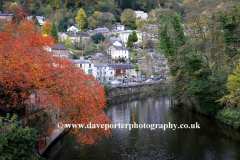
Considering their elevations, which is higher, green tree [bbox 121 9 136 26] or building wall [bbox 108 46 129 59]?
green tree [bbox 121 9 136 26]

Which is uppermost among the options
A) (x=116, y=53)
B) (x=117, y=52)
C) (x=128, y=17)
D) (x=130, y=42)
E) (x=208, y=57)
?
A: (x=128, y=17)

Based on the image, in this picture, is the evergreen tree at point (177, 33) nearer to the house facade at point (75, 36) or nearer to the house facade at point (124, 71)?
the house facade at point (124, 71)

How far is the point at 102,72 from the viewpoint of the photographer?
44.6 metres

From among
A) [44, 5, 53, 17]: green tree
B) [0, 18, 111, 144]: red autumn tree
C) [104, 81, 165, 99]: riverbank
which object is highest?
[44, 5, 53, 17]: green tree

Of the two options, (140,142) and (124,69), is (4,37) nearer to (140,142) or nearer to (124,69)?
(140,142)

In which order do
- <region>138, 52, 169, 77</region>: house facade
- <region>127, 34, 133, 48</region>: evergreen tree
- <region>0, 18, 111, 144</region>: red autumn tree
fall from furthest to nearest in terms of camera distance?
<region>127, 34, 133, 48</region>: evergreen tree < <region>138, 52, 169, 77</region>: house facade < <region>0, 18, 111, 144</region>: red autumn tree

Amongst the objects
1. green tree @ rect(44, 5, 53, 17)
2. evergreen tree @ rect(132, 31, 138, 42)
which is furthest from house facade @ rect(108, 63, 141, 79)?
green tree @ rect(44, 5, 53, 17)

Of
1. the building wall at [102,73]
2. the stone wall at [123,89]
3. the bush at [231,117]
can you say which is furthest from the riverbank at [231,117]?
the building wall at [102,73]

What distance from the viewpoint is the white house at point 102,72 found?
1670 inches

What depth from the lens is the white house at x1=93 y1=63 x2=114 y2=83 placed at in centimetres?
4242

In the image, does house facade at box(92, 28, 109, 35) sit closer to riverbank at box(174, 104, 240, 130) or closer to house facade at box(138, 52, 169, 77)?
house facade at box(138, 52, 169, 77)

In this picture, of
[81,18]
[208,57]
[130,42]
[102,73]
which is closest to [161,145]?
[208,57]

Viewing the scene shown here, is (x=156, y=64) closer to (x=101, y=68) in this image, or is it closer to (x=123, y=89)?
(x=123, y=89)

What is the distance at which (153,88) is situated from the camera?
24.3 m
